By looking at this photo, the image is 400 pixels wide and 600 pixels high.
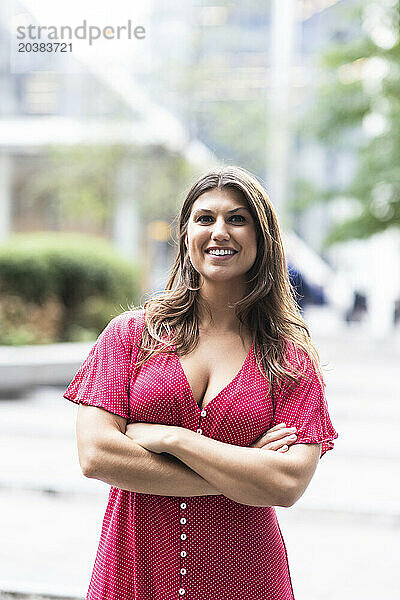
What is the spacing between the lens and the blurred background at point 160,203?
5.71 meters

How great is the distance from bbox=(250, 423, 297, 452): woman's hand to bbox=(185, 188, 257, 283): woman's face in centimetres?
42

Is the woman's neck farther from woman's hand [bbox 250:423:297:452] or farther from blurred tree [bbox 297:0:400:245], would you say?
blurred tree [bbox 297:0:400:245]

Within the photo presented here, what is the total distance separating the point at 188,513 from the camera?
2.17 metres

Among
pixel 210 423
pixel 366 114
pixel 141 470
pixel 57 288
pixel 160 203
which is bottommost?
pixel 57 288

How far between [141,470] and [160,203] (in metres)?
16.9

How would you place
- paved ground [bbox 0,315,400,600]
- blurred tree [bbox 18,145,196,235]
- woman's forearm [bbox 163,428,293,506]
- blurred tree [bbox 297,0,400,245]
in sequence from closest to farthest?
woman's forearm [bbox 163,428,293,506] → paved ground [bbox 0,315,400,600] → blurred tree [bbox 297,0,400,245] → blurred tree [bbox 18,145,196,235]

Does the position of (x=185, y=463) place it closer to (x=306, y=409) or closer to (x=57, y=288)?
(x=306, y=409)

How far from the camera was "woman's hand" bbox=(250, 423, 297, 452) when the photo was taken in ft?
7.02

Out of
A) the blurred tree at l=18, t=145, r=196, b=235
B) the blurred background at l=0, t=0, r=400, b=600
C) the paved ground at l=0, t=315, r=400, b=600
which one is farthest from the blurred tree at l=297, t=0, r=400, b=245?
the paved ground at l=0, t=315, r=400, b=600

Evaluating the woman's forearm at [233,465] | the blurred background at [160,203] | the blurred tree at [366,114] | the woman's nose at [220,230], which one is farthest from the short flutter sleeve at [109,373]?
the blurred tree at [366,114]

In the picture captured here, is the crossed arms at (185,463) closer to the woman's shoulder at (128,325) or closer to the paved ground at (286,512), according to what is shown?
the woman's shoulder at (128,325)

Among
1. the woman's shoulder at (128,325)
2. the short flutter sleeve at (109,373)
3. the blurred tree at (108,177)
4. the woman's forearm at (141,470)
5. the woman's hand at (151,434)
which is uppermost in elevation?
the blurred tree at (108,177)

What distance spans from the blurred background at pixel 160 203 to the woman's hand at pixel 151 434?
670mm

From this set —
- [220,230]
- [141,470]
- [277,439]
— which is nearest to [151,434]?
[141,470]
